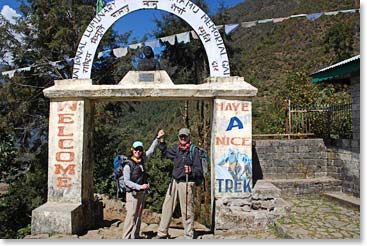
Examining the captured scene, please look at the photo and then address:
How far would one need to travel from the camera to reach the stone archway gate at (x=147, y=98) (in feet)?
18.6

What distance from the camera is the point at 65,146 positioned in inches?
225

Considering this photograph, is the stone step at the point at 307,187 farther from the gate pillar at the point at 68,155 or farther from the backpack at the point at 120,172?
the gate pillar at the point at 68,155

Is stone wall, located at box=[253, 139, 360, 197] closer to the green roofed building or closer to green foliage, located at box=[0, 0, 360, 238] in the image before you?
the green roofed building

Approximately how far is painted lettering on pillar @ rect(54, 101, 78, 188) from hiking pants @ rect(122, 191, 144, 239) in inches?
49.6

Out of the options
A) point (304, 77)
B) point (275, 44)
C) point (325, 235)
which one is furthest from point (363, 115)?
point (275, 44)

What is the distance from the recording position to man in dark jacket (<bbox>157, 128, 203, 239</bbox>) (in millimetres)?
4973

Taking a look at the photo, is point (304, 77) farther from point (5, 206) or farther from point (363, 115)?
point (5, 206)

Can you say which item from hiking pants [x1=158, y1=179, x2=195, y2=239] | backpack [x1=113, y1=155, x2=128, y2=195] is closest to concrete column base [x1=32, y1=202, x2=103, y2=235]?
backpack [x1=113, y1=155, x2=128, y2=195]

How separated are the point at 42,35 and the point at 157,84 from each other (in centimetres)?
849

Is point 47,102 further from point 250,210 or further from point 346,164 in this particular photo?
point 346,164

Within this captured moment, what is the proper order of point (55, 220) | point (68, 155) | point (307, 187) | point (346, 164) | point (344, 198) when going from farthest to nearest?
1. point (307, 187)
2. point (346, 164)
3. point (344, 198)
4. point (68, 155)
5. point (55, 220)

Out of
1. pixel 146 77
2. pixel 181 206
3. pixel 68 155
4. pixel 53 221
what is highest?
pixel 146 77

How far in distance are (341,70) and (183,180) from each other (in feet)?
14.0

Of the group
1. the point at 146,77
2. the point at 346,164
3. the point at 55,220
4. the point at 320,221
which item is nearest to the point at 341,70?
the point at 346,164
